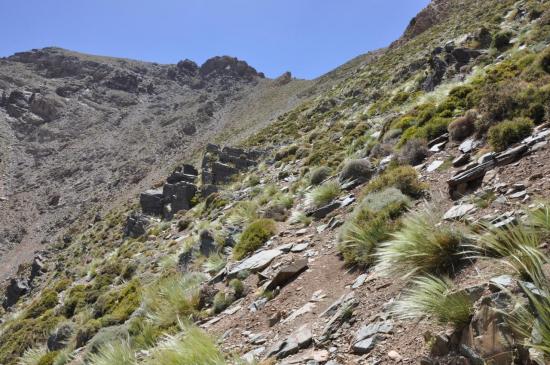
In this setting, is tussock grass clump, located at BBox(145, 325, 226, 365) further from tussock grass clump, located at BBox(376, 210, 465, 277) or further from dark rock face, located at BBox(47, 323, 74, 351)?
dark rock face, located at BBox(47, 323, 74, 351)

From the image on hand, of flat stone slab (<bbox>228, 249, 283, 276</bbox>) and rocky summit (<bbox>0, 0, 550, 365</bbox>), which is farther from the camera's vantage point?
flat stone slab (<bbox>228, 249, 283, 276</bbox>)

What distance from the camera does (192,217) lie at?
21.6 m

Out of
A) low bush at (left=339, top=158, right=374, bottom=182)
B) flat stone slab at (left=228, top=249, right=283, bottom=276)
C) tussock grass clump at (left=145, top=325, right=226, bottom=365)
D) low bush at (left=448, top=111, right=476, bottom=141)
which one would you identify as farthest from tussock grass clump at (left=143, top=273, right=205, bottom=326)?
low bush at (left=448, top=111, right=476, bottom=141)

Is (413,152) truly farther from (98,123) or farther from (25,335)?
(98,123)

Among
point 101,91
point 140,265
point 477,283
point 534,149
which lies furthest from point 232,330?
point 101,91

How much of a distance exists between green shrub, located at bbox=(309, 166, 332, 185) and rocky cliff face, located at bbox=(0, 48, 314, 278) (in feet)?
122

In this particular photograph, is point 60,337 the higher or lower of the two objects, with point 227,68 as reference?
lower

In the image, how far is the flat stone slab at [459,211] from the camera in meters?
5.51

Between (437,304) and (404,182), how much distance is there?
14.6 feet

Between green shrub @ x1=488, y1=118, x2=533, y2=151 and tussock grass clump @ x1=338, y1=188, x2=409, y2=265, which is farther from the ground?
green shrub @ x1=488, y1=118, x2=533, y2=151

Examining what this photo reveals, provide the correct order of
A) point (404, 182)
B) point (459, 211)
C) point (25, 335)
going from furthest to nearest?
point (25, 335) < point (404, 182) < point (459, 211)

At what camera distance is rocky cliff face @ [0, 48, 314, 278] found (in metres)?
53.2

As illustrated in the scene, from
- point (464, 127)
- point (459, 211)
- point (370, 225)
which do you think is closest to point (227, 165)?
point (464, 127)

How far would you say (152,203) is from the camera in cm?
2969
